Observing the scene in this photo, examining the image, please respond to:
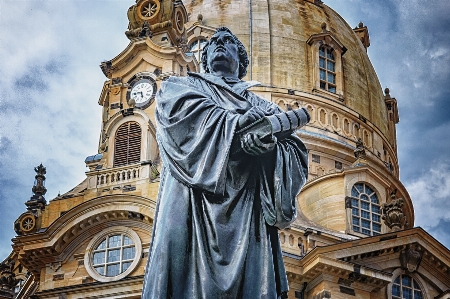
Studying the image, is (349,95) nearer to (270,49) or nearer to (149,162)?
(270,49)

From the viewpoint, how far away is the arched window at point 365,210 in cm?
3900

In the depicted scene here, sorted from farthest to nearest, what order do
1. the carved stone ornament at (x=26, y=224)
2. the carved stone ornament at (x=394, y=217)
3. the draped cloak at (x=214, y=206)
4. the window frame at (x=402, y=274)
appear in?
1. the carved stone ornament at (x=394, y=217)
2. the window frame at (x=402, y=274)
3. the carved stone ornament at (x=26, y=224)
4. the draped cloak at (x=214, y=206)

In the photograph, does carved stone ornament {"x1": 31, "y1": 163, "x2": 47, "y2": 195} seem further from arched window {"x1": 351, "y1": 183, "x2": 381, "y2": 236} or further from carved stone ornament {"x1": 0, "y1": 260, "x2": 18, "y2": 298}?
arched window {"x1": 351, "y1": 183, "x2": 381, "y2": 236}

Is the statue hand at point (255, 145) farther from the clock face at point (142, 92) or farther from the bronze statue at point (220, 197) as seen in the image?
the clock face at point (142, 92)

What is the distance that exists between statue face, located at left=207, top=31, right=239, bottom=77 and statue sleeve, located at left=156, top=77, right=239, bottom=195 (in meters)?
0.49

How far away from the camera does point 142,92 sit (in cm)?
Result: 3738

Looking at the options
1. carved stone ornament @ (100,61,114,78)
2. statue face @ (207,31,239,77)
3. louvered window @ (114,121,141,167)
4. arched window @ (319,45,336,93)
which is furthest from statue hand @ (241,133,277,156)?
arched window @ (319,45,336,93)

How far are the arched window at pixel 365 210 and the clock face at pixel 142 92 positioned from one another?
8.98 meters

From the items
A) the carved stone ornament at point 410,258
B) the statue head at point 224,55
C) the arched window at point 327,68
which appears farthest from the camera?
the arched window at point 327,68

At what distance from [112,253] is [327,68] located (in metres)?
20.7

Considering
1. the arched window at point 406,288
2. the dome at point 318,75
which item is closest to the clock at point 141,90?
the dome at point 318,75

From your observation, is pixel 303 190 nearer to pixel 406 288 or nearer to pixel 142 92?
pixel 142 92

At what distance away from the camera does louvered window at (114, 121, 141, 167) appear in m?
34.2

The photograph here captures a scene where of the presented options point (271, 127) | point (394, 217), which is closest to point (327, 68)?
point (394, 217)
